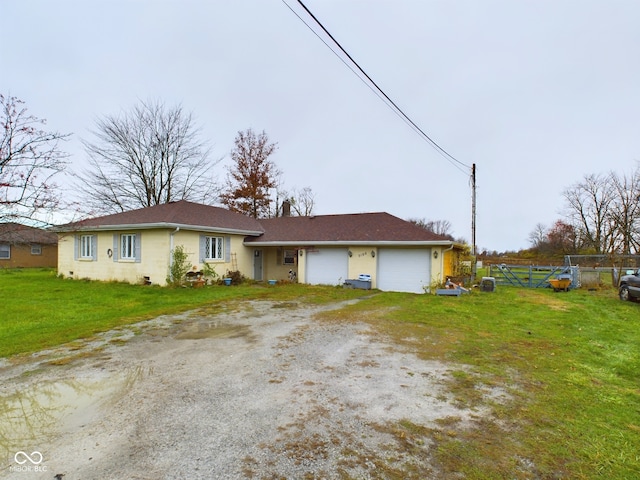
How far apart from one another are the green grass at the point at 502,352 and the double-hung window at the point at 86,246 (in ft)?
9.98

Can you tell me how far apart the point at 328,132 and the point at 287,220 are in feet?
19.3

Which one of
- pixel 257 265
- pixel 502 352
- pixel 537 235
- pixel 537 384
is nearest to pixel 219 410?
pixel 537 384

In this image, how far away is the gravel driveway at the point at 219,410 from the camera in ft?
8.17

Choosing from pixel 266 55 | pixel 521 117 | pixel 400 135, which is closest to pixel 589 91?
pixel 521 117

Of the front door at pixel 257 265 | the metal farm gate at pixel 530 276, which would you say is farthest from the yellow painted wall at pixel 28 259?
the metal farm gate at pixel 530 276

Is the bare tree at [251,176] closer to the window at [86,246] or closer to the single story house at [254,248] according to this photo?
the single story house at [254,248]

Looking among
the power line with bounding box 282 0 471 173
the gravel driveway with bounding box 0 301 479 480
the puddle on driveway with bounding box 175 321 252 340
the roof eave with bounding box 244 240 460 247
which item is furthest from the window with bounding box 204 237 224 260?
the power line with bounding box 282 0 471 173

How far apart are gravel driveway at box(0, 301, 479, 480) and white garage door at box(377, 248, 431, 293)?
353 inches

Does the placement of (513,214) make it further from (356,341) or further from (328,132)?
(356,341)

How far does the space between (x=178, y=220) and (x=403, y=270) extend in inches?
412

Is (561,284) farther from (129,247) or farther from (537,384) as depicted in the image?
(129,247)

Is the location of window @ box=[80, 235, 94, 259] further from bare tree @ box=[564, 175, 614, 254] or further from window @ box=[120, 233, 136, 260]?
bare tree @ box=[564, 175, 614, 254]

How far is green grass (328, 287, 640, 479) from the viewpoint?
2605 millimetres

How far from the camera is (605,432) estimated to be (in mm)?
3047
